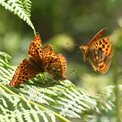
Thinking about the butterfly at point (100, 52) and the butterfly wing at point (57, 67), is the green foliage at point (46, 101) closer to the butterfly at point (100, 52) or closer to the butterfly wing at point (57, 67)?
the butterfly wing at point (57, 67)

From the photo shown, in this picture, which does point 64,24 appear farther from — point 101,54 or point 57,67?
point 57,67

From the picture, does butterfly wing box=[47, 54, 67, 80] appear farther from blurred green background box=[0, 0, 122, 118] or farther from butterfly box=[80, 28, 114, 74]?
blurred green background box=[0, 0, 122, 118]

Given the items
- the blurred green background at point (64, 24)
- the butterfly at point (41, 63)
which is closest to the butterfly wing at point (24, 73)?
the butterfly at point (41, 63)

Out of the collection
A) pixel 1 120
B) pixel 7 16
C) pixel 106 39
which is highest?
pixel 7 16

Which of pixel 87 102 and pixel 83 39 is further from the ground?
pixel 83 39

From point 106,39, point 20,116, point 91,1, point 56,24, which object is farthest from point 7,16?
point 20,116

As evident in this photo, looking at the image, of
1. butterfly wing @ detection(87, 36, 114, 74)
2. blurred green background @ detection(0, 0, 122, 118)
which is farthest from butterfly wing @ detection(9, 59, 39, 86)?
blurred green background @ detection(0, 0, 122, 118)

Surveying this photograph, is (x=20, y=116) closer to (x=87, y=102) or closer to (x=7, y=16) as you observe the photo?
(x=87, y=102)

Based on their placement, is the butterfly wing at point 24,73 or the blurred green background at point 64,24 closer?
the butterfly wing at point 24,73
